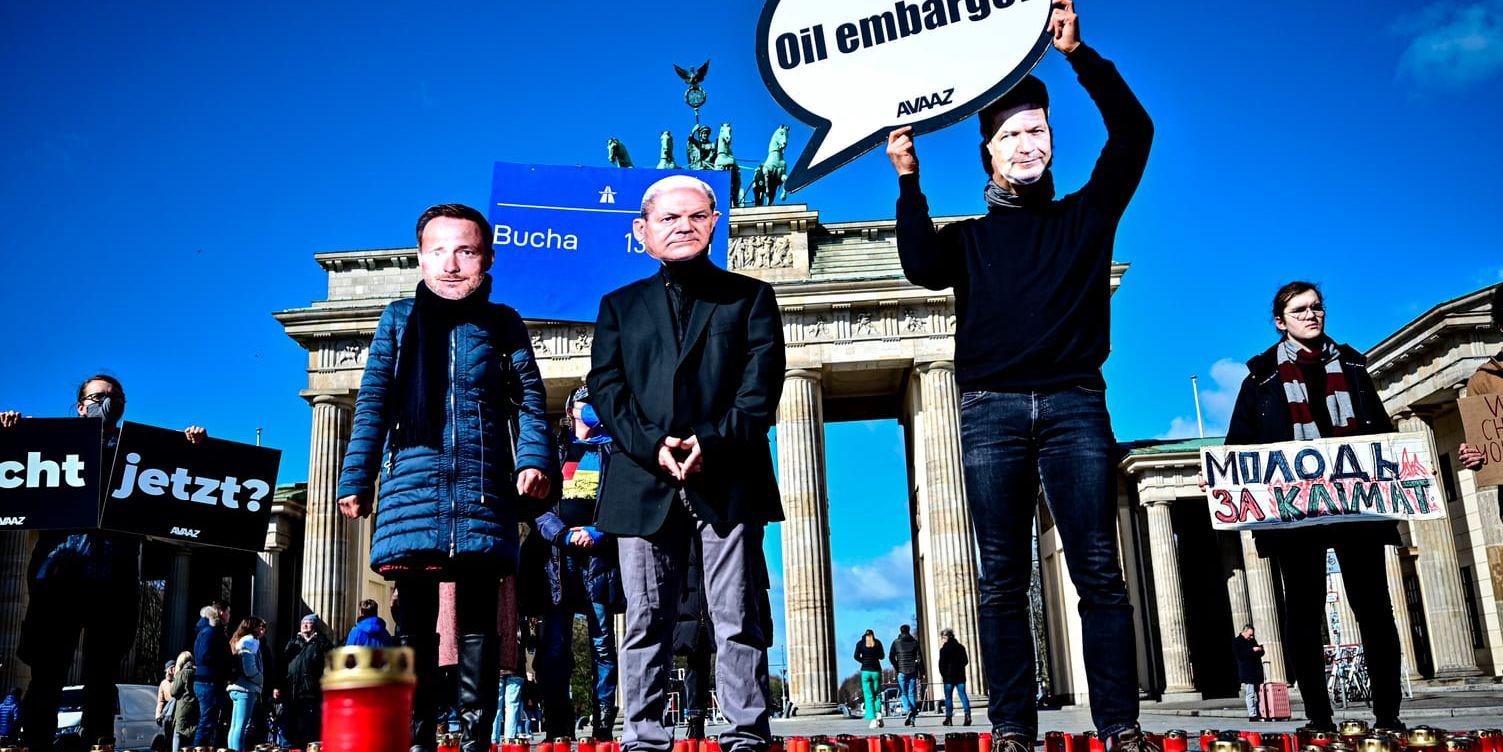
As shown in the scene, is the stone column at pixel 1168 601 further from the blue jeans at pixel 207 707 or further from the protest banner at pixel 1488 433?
the protest banner at pixel 1488 433

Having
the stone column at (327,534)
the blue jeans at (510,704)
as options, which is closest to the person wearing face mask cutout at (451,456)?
the blue jeans at (510,704)

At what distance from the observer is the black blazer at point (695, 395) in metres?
4.27

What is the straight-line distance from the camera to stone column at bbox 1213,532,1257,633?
37.3 m

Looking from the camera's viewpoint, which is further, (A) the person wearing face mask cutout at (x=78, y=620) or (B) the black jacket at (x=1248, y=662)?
(B) the black jacket at (x=1248, y=662)

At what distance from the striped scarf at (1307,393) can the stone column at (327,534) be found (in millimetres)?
28684

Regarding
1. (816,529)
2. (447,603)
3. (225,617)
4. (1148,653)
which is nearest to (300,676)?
(225,617)

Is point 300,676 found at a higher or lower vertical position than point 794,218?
lower

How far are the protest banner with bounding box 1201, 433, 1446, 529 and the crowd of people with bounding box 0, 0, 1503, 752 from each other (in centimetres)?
12

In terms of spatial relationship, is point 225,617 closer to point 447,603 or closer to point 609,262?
point 447,603

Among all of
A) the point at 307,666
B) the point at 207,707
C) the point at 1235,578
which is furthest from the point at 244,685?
the point at 1235,578

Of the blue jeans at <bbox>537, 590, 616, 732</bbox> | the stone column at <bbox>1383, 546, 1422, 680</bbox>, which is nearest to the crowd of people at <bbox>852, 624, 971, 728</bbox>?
the stone column at <bbox>1383, 546, 1422, 680</bbox>

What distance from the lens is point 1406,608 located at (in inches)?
1109

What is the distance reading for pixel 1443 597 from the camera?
25.1 metres

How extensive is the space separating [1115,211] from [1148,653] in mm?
34017
